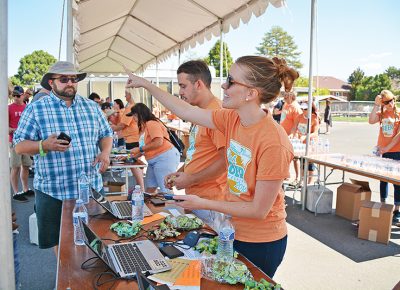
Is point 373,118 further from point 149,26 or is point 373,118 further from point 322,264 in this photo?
point 149,26

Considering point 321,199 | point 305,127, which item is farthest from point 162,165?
point 305,127

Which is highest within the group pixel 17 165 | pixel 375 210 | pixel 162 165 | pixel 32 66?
pixel 32 66

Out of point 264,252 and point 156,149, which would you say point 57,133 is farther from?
point 156,149

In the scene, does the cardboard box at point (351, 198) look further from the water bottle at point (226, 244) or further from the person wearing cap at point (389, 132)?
the water bottle at point (226, 244)

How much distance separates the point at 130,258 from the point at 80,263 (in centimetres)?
22

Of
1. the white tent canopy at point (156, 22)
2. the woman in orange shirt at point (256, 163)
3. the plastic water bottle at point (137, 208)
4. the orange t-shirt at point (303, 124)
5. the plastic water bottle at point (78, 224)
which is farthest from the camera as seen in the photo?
the orange t-shirt at point (303, 124)

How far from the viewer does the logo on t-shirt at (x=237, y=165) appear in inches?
59.2

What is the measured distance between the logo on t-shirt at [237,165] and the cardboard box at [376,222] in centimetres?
306

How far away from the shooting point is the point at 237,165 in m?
1.55

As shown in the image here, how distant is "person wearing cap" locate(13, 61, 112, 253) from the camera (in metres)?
2.42

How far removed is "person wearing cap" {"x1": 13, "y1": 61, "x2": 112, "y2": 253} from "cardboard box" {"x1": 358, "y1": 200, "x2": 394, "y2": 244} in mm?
3084

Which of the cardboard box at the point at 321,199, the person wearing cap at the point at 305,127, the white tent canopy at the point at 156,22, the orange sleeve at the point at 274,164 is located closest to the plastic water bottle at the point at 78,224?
the orange sleeve at the point at 274,164

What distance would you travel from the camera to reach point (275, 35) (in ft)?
214

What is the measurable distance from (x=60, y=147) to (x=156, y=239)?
97cm
